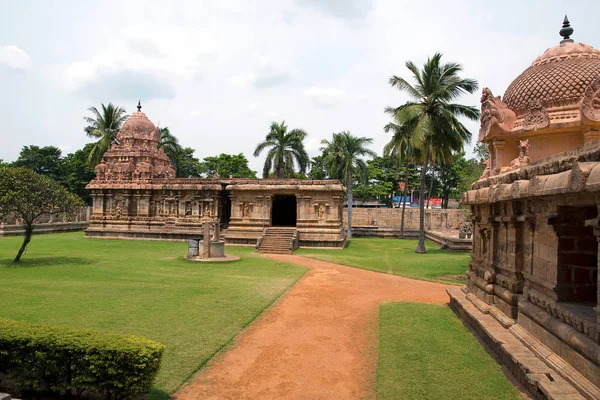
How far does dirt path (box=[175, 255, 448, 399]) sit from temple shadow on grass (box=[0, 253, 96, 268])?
9177mm

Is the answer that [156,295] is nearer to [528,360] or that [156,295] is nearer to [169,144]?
[528,360]

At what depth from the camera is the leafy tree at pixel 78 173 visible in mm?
46938

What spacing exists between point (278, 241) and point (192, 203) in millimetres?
8293

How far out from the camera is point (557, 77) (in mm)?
8609

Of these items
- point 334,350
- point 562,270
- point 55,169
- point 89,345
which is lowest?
point 334,350

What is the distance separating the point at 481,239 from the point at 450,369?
13.7 feet

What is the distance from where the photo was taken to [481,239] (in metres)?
9.66

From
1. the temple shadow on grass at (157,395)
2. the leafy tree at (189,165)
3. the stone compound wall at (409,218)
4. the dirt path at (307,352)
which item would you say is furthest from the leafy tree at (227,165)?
the temple shadow on grass at (157,395)

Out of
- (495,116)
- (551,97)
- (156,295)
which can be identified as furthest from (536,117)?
(156,295)

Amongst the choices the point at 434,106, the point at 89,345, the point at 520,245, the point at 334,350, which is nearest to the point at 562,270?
the point at 520,245

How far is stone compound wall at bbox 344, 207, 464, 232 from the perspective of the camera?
134 ft

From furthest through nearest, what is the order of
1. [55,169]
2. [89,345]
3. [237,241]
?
[55,169] → [237,241] → [89,345]

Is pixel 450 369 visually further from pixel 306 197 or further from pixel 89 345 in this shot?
pixel 306 197

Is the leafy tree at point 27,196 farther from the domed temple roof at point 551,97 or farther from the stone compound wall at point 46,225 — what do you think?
the domed temple roof at point 551,97
